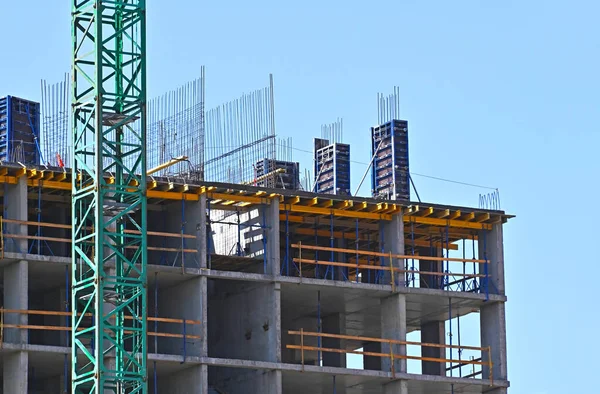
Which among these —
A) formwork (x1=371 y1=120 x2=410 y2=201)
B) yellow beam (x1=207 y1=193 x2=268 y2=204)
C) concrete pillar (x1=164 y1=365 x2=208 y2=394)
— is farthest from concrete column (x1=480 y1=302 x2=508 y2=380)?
concrete pillar (x1=164 y1=365 x2=208 y2=394)

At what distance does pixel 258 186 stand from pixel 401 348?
27.4 feet

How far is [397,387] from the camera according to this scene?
67938 mm

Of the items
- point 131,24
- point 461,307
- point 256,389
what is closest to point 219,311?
point 256,389

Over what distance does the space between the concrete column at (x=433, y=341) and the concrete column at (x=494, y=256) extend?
3.69 meters

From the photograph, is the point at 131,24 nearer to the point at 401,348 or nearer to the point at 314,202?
the point at 314,202

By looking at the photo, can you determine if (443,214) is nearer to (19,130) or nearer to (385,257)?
(385,257)

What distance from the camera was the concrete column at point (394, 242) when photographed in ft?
226

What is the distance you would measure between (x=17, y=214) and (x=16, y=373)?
5.65 metres

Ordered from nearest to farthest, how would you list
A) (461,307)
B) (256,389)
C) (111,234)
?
(111,234) → (256,389) → (461,307)

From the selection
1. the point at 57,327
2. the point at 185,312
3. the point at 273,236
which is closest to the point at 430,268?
A: the point at 273,236

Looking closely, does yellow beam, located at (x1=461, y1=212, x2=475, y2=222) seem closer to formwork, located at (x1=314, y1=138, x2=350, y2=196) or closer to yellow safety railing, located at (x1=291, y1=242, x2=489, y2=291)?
yellow safety railing, located at (x1=291, y1=242, x2=489, y2=291)

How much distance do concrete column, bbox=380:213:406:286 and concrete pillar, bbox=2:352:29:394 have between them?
1531 cm

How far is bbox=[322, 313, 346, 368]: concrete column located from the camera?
71750mm

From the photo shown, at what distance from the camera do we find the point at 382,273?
69312 millimetres
